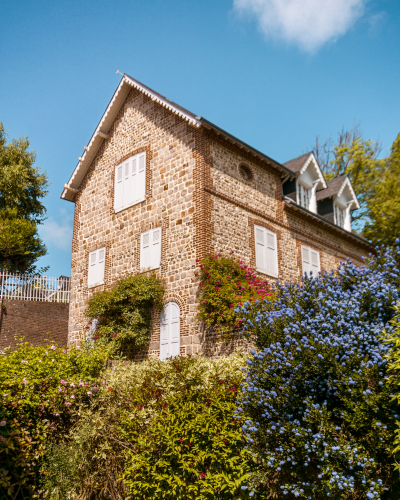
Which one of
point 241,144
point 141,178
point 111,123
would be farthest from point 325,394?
point 111,123

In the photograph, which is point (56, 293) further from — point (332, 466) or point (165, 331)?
point (332, 466)

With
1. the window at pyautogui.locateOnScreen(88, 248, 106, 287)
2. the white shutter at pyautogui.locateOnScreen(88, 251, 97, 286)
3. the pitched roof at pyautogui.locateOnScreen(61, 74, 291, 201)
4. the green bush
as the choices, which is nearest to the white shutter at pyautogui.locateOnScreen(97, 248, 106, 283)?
the window at pyautogui.locateOnScreen(88, 248, 106, 287)

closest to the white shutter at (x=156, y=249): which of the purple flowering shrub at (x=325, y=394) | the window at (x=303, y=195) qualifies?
the window at (x=303, y=195)

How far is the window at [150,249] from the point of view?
14.5 meters

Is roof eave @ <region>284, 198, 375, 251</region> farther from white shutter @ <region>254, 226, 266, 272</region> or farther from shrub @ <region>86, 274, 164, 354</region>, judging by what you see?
shrub @ <region>86, 274, 164, 354</region>

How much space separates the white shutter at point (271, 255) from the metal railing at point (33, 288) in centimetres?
818

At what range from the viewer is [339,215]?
870 inches

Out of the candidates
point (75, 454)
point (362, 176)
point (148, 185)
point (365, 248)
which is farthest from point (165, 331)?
point (362, 176)

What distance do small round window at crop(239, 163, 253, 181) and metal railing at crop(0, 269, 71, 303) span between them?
8.41 m

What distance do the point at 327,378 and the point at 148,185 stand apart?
436 inches

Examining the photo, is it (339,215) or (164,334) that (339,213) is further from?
(164,334)

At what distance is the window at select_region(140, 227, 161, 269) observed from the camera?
1451 cm

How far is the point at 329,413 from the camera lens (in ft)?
17.3

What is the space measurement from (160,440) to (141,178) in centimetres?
1077
